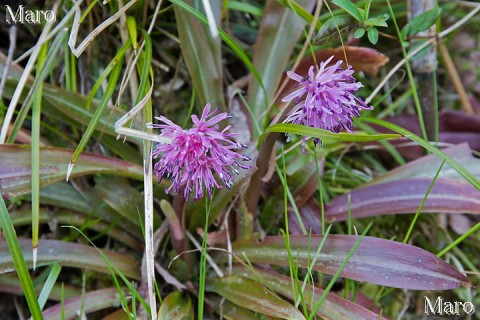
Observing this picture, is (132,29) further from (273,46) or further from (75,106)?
(273,46)

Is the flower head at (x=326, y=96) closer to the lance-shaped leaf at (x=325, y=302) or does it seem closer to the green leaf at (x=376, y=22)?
the green leaf at (x=376, y=22)

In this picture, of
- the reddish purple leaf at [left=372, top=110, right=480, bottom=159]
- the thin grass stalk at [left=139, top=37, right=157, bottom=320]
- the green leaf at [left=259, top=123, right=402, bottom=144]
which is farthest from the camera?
the reddish purple leaf at [left=372, top=110, right=480, bottom=159]

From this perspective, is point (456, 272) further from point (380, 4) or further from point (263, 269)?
point (380, 4)

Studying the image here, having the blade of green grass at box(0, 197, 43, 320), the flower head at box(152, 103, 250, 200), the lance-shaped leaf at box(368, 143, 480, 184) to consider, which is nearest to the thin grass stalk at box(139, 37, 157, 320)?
the flower head at box(152, 103, 250, 200)

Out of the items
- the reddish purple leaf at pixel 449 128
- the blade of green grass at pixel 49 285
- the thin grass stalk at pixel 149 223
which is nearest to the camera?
the thin grass stalk at pixel 149 223

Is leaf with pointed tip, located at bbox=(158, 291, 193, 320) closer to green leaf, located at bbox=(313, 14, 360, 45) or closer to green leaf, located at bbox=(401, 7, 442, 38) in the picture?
green leaf, located at bbox=(313, 14, 360, 45)

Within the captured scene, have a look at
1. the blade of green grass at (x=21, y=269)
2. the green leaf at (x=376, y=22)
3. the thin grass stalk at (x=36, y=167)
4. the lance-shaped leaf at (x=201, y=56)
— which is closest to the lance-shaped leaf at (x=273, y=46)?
the lance-shaped leaf at (x=201, y=56)

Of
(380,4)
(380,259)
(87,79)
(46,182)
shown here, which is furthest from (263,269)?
(380,4)
